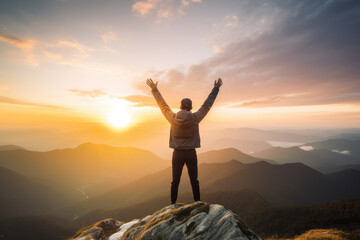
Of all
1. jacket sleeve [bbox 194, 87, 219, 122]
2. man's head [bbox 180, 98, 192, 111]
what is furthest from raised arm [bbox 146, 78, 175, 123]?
jacket sleeve [bbox 194, 87, 219, 122]

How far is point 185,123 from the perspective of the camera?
602cm

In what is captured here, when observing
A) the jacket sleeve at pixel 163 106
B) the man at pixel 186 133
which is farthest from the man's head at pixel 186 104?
the jacket sleeve at pixel 163 106

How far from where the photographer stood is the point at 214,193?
154 metres

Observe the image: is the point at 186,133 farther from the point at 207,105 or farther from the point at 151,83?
the point at 151,83

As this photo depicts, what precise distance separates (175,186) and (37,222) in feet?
701

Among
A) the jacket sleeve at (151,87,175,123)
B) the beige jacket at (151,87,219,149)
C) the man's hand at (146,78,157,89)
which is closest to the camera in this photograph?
the beige jacket at (151,87,219,149)

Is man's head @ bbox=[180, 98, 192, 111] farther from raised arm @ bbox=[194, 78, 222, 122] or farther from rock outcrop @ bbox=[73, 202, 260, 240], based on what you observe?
rock outcrop @ bbox=[73, 202, 260, 240]

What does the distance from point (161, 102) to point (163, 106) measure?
19cm

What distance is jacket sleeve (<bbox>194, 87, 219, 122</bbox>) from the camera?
6.28 meters

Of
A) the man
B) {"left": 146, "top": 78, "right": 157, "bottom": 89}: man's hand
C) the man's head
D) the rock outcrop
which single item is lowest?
the rock outcrop

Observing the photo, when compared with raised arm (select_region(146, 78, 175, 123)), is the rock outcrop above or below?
below

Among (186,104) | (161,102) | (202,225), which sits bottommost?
(202,225)

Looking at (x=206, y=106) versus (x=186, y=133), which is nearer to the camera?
(x=186, y=133)

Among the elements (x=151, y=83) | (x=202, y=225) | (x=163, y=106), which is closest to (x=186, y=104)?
(x=163, y=106)
